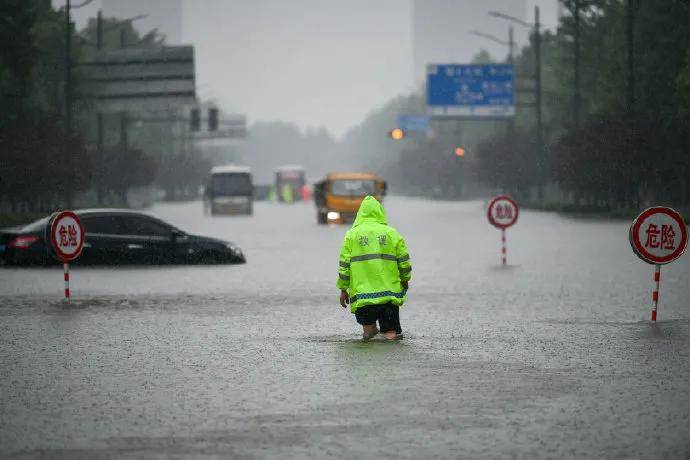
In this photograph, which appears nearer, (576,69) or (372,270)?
(372,270)

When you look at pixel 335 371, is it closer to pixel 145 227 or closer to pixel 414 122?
pixel 145 227

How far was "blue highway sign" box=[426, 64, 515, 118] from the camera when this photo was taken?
228 ft

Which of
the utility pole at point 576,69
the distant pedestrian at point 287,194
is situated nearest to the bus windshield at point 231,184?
the utility pole at point 576,69

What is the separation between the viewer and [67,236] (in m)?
18.0

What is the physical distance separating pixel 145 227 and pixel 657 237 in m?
12.8

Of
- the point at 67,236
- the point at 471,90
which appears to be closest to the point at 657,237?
the point at 67,236

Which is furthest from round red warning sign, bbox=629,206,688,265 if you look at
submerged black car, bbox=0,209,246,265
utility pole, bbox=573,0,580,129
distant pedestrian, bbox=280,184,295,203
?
distant pedestrian, bbox=280,184,295,203

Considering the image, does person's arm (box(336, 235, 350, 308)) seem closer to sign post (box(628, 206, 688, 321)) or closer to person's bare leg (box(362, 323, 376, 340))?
person's bare leg (box(362, 323, 376, 340))

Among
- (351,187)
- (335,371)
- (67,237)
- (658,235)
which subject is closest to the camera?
(335,371)

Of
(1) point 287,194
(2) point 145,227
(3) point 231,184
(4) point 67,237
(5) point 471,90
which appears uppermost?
(5) point 471,90

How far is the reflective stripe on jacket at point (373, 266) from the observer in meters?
12.6

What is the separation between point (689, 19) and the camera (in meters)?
67.3

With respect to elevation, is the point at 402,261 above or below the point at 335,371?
above

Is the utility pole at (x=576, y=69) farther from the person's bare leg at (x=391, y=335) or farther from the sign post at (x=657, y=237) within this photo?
the person's bare leg at (x=391, y=335)
